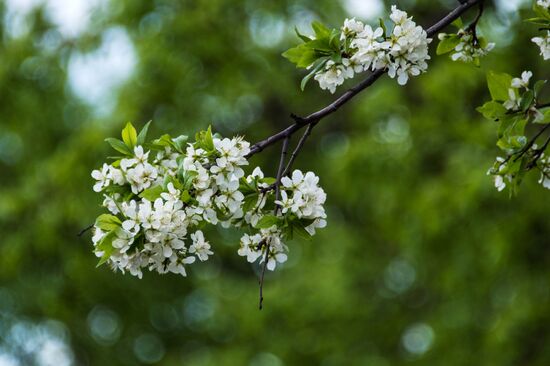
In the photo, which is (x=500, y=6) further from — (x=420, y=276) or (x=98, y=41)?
(x=98, y=41)

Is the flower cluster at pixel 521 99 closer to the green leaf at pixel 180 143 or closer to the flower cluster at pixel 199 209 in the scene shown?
the flower cluster at pixel 199 209

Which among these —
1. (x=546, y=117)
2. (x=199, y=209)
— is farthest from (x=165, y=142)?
(x=546, y=117)

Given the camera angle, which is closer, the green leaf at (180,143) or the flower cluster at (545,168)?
the green leaf at (180,143)

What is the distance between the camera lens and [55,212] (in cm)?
827

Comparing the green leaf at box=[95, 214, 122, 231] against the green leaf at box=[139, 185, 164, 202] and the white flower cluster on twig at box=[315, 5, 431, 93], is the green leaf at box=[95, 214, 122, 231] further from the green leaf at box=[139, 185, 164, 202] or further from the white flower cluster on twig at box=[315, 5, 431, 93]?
the white flower cluster on twig at box=[315, 5, 431, 93]

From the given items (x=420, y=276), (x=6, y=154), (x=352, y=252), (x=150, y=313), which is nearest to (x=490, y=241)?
(x=420, y=276)

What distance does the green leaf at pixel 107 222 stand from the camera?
8.07 ft

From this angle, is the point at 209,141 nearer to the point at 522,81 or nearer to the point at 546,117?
the point at 522,81

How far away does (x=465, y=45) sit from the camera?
9.43 feet

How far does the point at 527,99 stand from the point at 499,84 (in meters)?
0.10

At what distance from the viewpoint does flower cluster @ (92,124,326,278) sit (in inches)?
94.4

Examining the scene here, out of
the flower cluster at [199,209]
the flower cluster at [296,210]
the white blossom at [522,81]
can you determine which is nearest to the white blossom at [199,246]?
the flower cluster at [199,209]

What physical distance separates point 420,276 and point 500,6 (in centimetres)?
342

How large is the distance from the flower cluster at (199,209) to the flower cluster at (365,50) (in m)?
0.38
